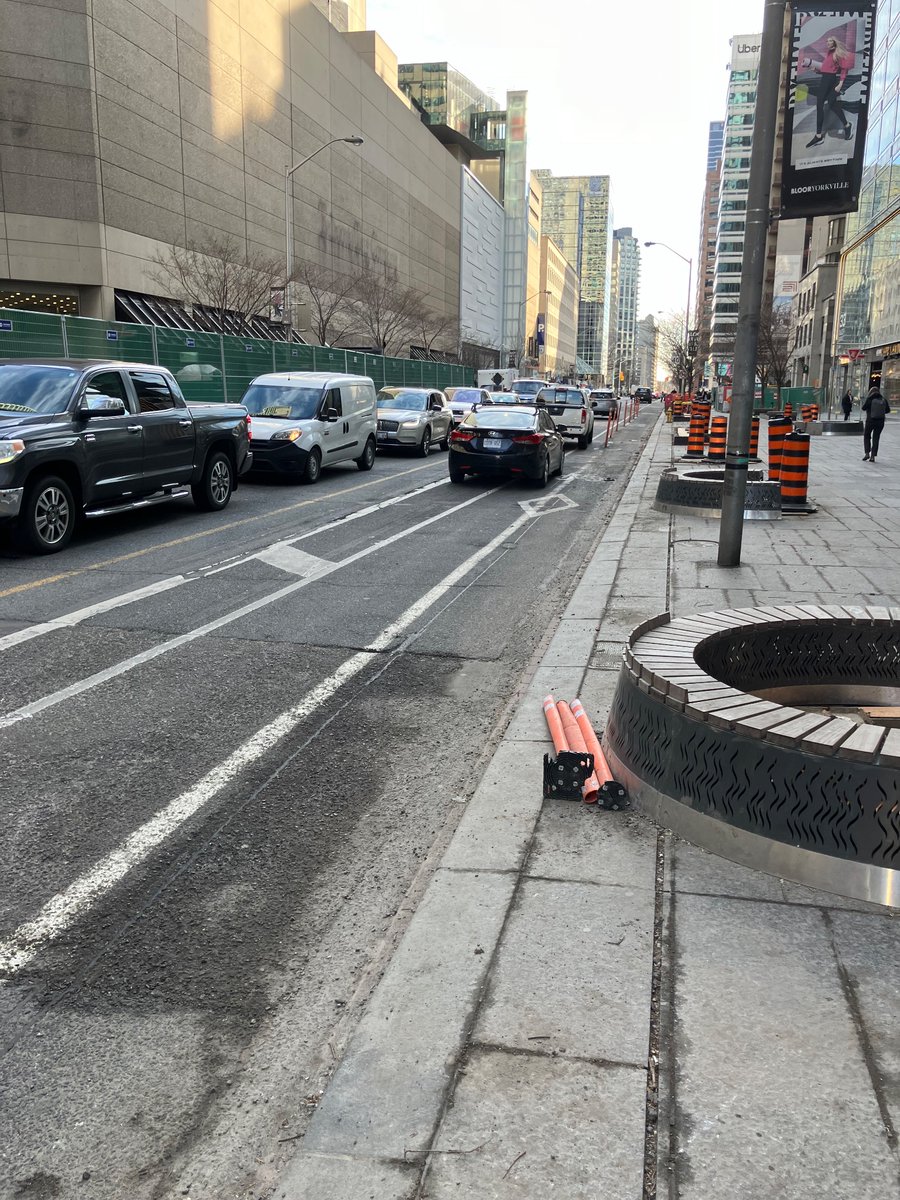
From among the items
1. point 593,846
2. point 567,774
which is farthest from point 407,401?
point 593,846

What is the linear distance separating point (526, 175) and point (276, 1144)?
154 m

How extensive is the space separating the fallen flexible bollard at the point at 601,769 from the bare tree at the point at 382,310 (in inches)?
2398

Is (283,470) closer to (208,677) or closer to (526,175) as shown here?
(208,677)

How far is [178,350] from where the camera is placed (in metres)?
25.0

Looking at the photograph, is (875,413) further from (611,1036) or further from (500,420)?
(611,1036)

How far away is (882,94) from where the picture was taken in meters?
59.2

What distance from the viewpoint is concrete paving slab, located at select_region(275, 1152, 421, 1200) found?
2.04m

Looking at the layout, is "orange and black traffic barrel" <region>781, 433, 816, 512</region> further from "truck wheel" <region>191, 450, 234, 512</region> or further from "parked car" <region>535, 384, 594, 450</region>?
"parked car" <region>535, 384, 594, 450</region>

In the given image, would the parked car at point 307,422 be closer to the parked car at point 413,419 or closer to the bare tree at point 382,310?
the parked car at point 413,419

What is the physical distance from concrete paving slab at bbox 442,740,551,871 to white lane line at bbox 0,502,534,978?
1.22m

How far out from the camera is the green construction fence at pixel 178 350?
763 inches

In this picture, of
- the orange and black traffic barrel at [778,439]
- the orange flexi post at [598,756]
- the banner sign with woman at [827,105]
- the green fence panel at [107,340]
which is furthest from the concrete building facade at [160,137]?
the orange flexi post at [598,756]

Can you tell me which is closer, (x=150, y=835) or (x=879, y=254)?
(x=150, y=835)

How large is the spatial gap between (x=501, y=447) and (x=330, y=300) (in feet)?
161
